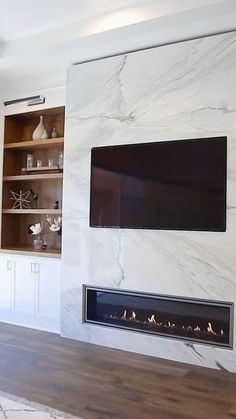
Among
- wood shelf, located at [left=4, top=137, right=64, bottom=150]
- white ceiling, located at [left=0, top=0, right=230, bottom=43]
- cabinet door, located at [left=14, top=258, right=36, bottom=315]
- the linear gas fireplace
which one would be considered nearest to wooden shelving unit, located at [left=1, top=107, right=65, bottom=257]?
wood shelf, located at [left=4, top=137, right=64, bottom=150]

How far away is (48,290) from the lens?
4.14 metres

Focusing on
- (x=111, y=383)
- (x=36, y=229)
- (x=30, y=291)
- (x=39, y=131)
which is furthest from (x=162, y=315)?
(x=39, y=131)

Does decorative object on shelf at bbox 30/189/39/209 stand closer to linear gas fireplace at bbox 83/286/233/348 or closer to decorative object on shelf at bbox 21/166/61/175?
decorative object on shelf at bbox 21/166/61/175

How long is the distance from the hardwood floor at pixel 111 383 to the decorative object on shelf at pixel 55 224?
1.32 meters

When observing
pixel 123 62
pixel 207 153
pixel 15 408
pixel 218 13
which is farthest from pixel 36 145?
pixel 15 408

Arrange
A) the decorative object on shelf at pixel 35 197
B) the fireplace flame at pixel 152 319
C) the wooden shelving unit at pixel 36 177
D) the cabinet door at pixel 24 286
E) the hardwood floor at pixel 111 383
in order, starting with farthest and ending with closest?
the decorative object on shelf at pixel 35 197
the wooden shelving unit at pixel 36 177
the cabinet door at pixel 24 286
the fireplace flame at pixel 152 319
the hardwood floor at pixel 111 383

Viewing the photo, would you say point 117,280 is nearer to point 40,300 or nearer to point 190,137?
point 40,300

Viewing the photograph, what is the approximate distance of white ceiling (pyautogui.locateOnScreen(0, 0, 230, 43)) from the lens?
3080 mm

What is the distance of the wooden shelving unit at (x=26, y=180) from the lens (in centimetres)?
465

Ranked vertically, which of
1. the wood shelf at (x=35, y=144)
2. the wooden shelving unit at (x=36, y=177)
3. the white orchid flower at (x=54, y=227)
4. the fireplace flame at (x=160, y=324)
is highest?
the wood shelf at (x=35, y=144)

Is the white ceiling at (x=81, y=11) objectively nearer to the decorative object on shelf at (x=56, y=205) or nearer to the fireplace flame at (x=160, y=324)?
the decorative object on shelf at (x=56, y=205)

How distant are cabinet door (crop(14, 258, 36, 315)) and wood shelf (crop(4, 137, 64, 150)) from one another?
141 cm

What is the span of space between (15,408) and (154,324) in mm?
1539

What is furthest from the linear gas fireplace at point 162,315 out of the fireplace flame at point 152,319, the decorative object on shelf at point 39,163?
the decorative object on shelf at point 39,163
